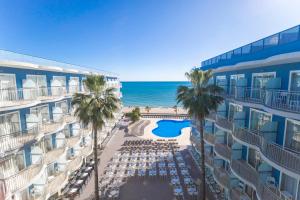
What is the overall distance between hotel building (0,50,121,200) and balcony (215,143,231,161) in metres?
15.7

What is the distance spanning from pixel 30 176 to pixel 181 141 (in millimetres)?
28634

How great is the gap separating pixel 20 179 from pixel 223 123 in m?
16.8

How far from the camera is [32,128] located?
15383 mm

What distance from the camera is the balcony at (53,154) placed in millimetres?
17492

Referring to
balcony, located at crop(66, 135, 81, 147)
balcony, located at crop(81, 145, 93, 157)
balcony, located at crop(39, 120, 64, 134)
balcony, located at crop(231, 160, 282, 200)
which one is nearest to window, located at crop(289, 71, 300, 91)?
balcony, located at crop(231, 160, 282, 200)

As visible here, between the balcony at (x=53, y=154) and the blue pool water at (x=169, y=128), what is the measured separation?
26.7 meters

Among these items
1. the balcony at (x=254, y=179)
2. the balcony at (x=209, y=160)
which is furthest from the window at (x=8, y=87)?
the balcony at (x=209, y=160)

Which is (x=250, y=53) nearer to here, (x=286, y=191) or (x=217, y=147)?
(x=217, y=147)

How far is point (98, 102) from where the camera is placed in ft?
54.5

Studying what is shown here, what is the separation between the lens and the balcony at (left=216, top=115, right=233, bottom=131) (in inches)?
665

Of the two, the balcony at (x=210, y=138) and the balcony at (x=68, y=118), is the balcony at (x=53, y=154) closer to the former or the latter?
the balcony at (x=68, y=118)

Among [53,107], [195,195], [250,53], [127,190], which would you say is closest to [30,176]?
[53,107]

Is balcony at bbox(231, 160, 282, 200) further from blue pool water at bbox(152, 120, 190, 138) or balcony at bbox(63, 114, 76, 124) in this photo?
blue pool water at bbox(152, 120, 190, 138)

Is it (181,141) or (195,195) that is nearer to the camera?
(195,195)
